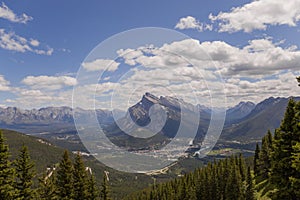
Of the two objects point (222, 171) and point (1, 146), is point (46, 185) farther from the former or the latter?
point (222, 171)

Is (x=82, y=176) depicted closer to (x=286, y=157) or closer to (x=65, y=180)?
(x=65, y=180)

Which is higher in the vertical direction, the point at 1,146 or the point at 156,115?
the point at 156,115

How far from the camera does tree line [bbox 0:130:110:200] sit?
→ 29.4 meters

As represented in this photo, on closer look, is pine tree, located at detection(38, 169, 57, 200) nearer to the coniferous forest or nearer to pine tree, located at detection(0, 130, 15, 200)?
the coniferous forest

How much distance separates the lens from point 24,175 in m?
33.0

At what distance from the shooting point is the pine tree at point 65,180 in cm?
3531

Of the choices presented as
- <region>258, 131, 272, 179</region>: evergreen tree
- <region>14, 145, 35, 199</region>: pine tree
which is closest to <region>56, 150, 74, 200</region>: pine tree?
<region>14, 145, 35, 199</region>: pine tree

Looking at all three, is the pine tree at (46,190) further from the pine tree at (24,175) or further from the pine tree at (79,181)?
the pine tree at (79,181)

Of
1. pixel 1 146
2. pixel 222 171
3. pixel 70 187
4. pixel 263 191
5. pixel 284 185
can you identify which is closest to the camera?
pixel 284 185

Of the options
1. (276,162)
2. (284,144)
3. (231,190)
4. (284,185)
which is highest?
(284,144)

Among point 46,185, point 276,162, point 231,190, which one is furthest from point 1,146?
point 231,190

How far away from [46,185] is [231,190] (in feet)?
159

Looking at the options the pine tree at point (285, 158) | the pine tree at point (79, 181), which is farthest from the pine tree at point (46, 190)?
the pine tree at point (285, 158)

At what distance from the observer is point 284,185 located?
2409cm
